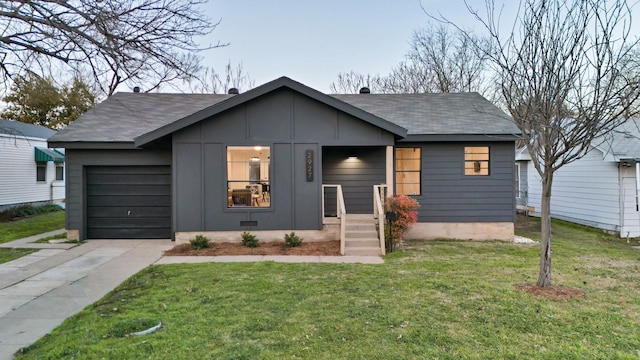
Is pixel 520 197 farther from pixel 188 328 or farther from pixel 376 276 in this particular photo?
pixel 188 328

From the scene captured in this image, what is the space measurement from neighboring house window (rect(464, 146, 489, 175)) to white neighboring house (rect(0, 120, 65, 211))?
1645 centimetres

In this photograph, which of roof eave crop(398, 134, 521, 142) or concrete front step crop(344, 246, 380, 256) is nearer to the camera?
concrete front step crop(344, 246, 380, 256)

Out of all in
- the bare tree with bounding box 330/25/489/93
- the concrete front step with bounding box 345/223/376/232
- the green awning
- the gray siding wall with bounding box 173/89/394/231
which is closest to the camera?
the concrete front step with bounding box 345/223/376/232

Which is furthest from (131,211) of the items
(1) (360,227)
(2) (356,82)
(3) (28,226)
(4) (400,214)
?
(2) (356,82)

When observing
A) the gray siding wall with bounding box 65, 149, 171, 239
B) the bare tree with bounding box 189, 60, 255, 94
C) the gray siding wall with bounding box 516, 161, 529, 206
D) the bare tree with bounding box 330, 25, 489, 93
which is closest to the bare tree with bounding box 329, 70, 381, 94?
the bare tree with bounding box 330, 25, 489, 93

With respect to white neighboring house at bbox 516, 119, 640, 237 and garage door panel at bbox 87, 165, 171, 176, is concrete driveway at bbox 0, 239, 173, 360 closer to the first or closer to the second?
garage door panel at bbox 87, 165, 171, 176

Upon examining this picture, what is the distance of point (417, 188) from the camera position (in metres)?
10.3

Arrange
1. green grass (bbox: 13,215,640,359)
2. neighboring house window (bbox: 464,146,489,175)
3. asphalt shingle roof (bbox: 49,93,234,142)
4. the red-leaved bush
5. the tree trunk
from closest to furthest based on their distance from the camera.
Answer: green grass (bbox: 13,215,640,359)
the tree trunk
the red-leaved bush
asphalt shingle roof (bbox: 49,93,234,142)
neighboring house window (bbox: 464,146,489,175)

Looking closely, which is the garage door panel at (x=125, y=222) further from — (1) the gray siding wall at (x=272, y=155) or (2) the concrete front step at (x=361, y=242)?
(2) the concrete front step at (x=361, y=242)

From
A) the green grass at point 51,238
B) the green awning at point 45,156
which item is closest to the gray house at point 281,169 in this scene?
the green grass at point 51,238

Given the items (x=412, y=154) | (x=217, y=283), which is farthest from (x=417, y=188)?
(x=217, y=283)

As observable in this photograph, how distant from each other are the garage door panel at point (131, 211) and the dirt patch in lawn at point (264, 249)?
1.74 meters

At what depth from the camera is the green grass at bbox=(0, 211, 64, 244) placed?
10.5 metres

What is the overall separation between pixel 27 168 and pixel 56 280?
1442cm
